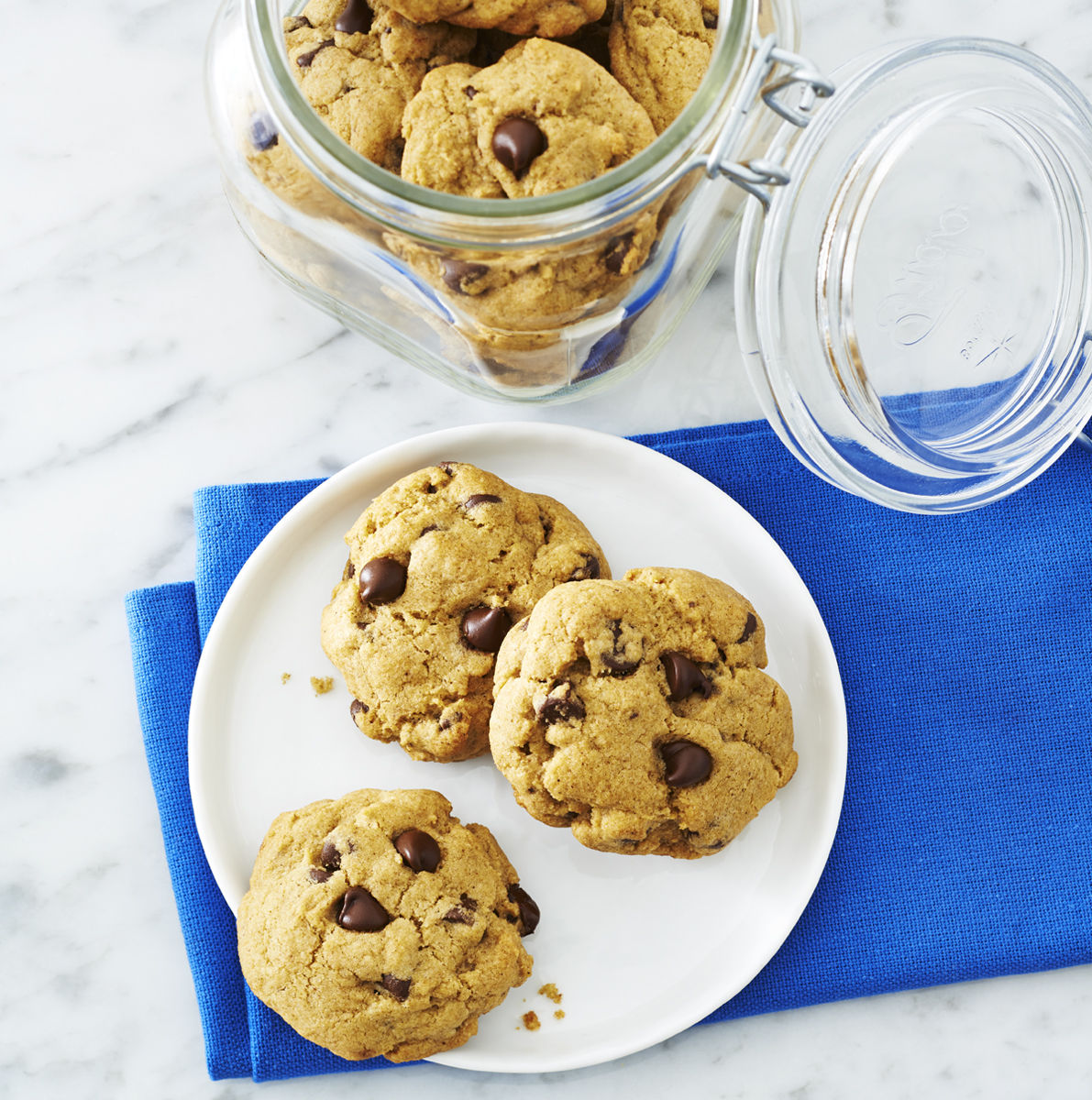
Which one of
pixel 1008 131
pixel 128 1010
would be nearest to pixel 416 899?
pixel 128 1010

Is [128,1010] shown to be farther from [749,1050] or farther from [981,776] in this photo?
[981,776]

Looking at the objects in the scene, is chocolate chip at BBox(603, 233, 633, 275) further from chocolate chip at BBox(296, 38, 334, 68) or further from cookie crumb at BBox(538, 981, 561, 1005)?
cookie crumb at BBox(538, 981, 561, 1005)

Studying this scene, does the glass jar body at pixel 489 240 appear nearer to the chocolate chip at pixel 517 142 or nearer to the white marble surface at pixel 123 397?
the chocolate chip at pixel 517 142

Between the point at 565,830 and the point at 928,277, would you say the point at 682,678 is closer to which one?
the point at 565,830

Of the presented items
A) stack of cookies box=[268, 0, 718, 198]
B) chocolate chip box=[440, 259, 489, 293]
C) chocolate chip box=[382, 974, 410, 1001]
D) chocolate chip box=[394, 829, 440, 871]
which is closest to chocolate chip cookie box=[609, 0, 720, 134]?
stack of cookies box=[268, 0, 718, 198]

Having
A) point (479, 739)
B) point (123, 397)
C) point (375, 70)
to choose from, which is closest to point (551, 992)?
point (479, 739)
